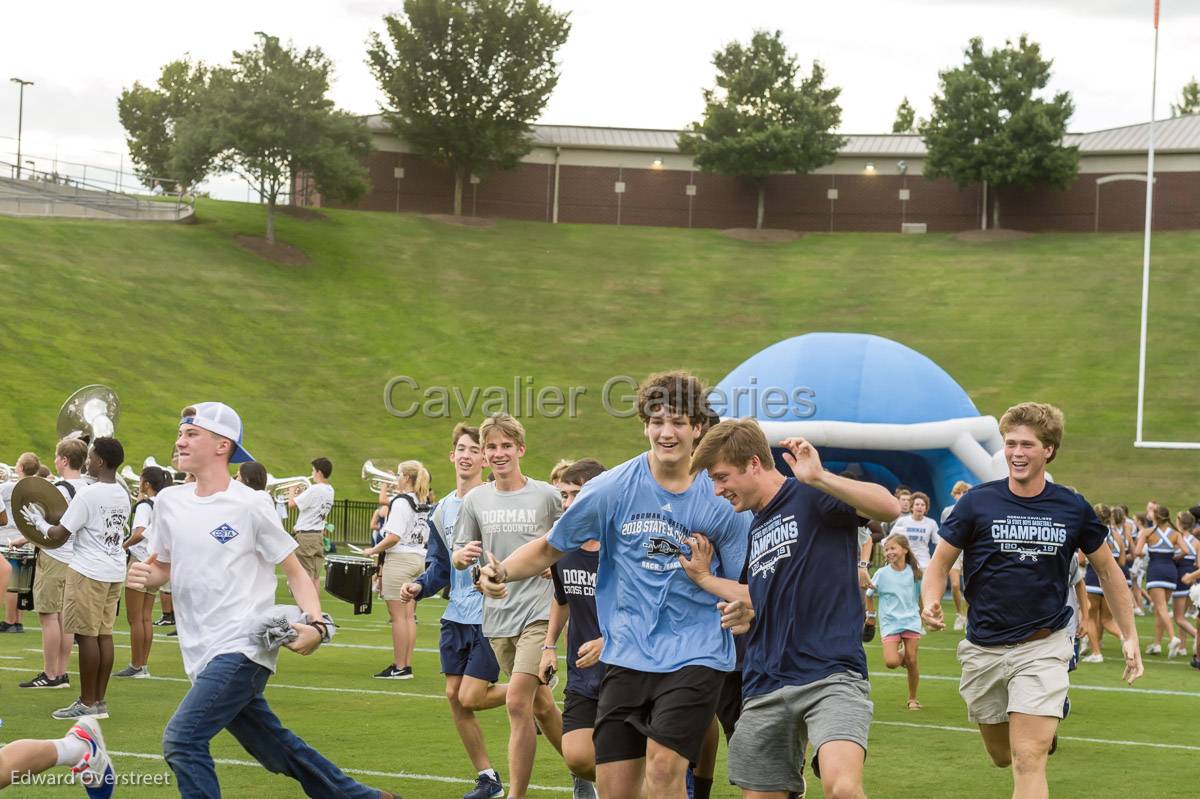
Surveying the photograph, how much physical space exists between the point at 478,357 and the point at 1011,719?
38.8 meters

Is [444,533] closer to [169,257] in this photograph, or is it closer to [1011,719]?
[1011,719]

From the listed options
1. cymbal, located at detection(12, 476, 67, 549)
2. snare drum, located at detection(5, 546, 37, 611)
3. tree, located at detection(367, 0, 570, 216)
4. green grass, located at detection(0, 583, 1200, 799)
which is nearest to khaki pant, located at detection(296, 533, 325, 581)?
green grass, located at detection(0, 583, 1200, 799)

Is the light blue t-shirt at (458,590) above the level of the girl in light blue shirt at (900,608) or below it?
above

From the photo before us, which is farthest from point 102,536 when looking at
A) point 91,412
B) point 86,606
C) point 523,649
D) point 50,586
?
point 91,412

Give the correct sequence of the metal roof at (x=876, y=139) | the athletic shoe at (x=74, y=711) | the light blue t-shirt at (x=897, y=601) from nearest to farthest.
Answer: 1. the athletic shoe at (x=74, y=711)
2. the light blue t-shirt at (x=897, y=601)
3. the metal roof at (x=876, y=139)

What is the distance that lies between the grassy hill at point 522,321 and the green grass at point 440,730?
72.8 ft

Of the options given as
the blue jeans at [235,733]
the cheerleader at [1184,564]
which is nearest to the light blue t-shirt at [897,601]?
the blue jeans at [235,733]

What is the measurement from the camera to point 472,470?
879 cm

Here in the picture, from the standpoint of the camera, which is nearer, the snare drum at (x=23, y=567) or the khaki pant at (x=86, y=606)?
the khaki pant at (x=86, y=606)

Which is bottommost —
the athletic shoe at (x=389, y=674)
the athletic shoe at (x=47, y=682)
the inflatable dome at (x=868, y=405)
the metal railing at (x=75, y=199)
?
the athletic shoe at (x=389, y=674)

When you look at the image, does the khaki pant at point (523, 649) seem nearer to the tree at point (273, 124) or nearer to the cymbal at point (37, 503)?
the cymbal at point (37, 503)

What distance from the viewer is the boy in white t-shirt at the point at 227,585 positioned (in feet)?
18.8

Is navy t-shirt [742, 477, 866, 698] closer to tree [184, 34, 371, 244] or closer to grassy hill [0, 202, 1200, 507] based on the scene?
grassy hill [0, 202, 1200, 507]

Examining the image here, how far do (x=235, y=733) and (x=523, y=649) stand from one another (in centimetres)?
189
